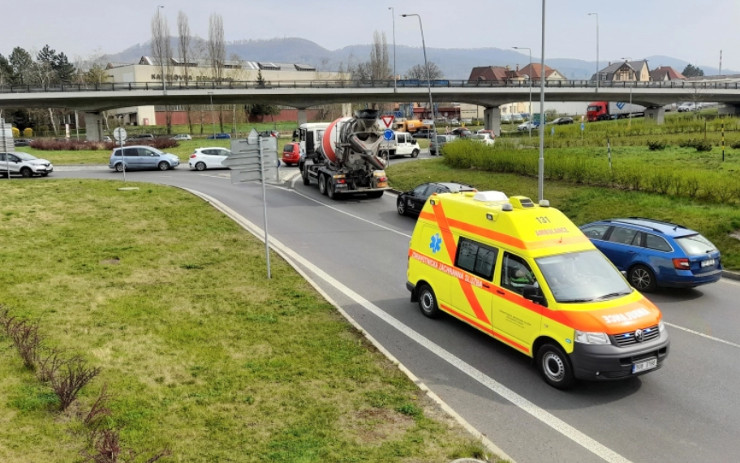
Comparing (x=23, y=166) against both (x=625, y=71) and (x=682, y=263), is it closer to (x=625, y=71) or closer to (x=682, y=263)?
(x=682, y=263)

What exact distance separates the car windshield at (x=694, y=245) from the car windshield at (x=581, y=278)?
4.28 meters

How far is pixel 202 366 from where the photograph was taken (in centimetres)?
812

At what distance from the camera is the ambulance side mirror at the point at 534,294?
800cm

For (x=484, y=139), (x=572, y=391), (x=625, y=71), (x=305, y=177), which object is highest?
(x=625, y=71)

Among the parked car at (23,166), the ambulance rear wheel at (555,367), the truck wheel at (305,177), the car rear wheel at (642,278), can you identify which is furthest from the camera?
A: the parked car at (23,166)

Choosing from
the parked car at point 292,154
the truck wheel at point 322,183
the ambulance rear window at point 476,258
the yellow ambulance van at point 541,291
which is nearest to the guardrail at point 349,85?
the parked car at point 292,154

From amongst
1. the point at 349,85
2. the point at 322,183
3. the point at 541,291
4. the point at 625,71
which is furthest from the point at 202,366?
the point at 625,71

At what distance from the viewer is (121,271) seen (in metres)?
12.9

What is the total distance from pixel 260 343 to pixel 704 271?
359 inches

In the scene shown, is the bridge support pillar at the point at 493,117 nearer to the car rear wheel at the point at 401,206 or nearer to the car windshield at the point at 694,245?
the car rear wheel at the point at 401,206

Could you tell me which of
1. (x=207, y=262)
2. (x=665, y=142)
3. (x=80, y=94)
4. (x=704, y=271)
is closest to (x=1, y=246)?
Answer: (x=207, y=262)

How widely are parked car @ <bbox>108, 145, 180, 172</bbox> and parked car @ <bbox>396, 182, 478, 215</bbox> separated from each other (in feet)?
69.7

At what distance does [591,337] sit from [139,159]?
113 ft

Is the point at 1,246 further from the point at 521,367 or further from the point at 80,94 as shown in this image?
the point at 80,94
